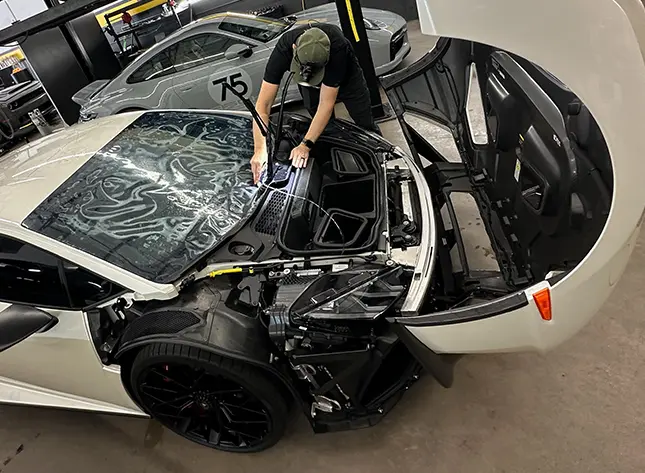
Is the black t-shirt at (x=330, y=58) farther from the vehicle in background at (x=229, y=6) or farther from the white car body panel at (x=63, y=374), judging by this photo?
the vehicle in background at (x=229, y=6)

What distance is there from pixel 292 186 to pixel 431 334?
40.0 inches

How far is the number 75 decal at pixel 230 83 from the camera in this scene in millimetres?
4730

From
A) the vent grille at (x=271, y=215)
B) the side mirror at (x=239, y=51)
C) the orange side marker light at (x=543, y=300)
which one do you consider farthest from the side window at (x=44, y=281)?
the side mirror at (x=239, y=51)

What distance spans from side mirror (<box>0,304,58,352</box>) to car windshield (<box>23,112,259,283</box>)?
1.00 feet

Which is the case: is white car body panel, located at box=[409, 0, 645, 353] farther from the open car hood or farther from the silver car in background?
the silver car in background

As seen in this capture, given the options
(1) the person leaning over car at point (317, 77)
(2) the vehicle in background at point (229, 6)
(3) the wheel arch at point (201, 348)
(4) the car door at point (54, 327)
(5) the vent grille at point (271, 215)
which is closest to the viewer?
(3) the wheel arch at point (201, 348)

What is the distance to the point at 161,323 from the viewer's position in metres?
1.83

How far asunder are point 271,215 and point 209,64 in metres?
3.30

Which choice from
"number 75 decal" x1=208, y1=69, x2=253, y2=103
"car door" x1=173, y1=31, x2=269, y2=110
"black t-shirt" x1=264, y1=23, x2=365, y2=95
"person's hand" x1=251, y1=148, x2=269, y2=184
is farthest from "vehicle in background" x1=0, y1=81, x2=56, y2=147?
"person's hand" x1=251, y1=148, x2=269, y2=184

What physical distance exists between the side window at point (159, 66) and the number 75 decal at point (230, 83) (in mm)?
504

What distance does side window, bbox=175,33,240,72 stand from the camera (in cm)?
482

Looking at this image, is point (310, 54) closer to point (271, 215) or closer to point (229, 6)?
point (271, 215)

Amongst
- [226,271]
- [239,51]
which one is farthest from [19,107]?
[226,271]

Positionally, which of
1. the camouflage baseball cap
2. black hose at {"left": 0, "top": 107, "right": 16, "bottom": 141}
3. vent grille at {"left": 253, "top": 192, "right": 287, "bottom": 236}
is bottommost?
black hose at {"left": 0, "top": 107, "right": 16, "bottom": 141}
